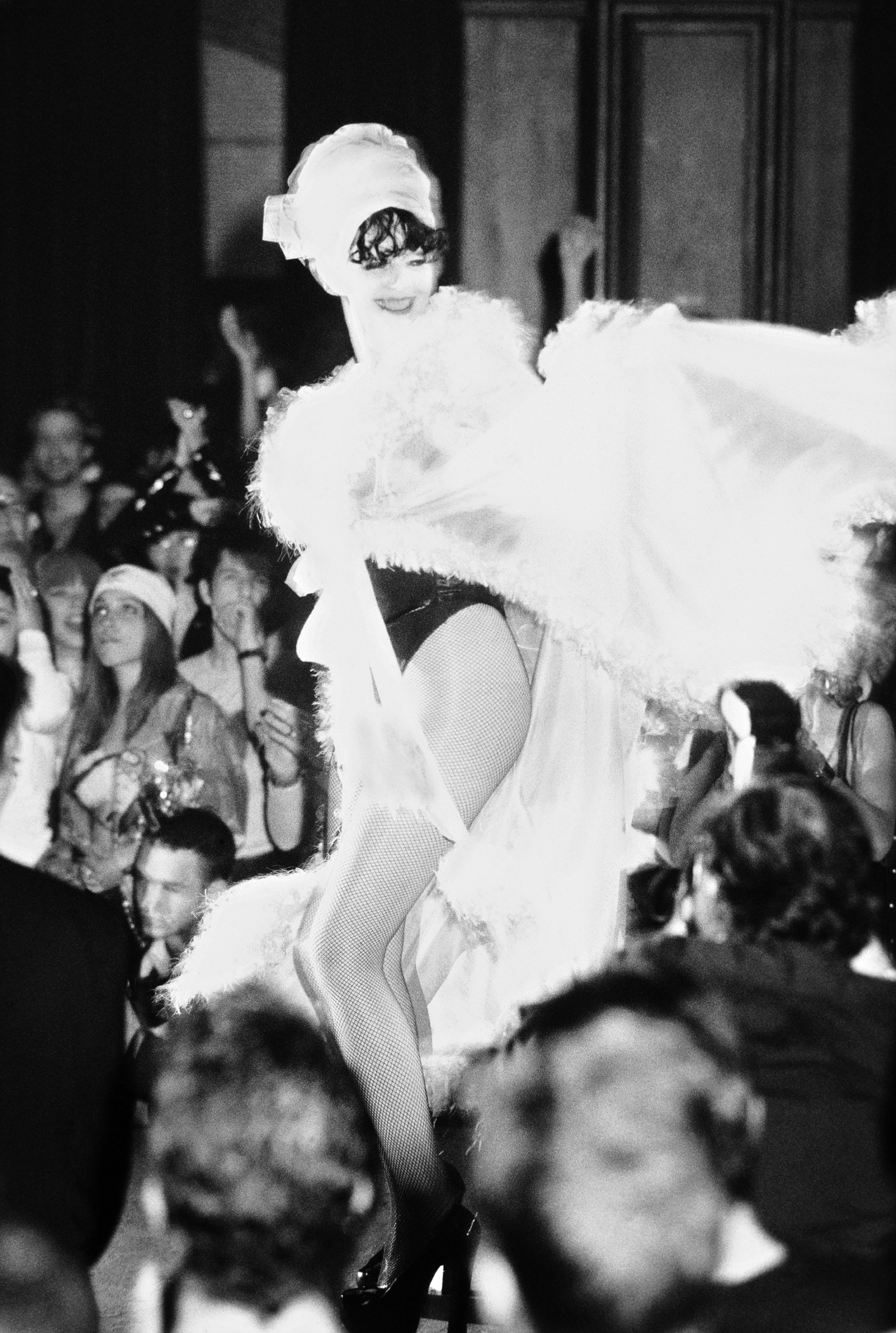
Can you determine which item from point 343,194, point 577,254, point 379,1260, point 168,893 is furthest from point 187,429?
point 379,1260

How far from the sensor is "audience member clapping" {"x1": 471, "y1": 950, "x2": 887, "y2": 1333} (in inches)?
56.3

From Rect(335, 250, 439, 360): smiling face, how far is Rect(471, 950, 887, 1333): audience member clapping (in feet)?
5.21

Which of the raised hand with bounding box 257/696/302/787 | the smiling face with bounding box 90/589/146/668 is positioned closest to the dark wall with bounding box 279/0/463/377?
the smiling face with bounding box 90/589/146/668

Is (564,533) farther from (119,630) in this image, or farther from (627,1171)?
(119,630)

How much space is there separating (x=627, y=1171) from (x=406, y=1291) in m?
1.25

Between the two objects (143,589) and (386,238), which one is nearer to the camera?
(386,238)

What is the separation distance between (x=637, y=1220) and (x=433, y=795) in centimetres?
125

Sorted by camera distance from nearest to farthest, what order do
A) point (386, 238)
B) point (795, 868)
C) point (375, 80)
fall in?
1. point (795, 868)
2. point (386, 238)
3. point (375, 80)

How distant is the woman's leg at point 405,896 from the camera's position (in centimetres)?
257

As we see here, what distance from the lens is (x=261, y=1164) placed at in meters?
1.51

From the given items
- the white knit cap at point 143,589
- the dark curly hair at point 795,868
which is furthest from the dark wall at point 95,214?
the dark curly hair at point 795,868

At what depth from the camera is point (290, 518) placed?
2848 millimetres

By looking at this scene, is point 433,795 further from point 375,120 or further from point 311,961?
point 375,120

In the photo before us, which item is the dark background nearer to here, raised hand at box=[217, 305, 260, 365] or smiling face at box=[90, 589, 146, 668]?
raised hand at box=[217, 305, 260, 365]
